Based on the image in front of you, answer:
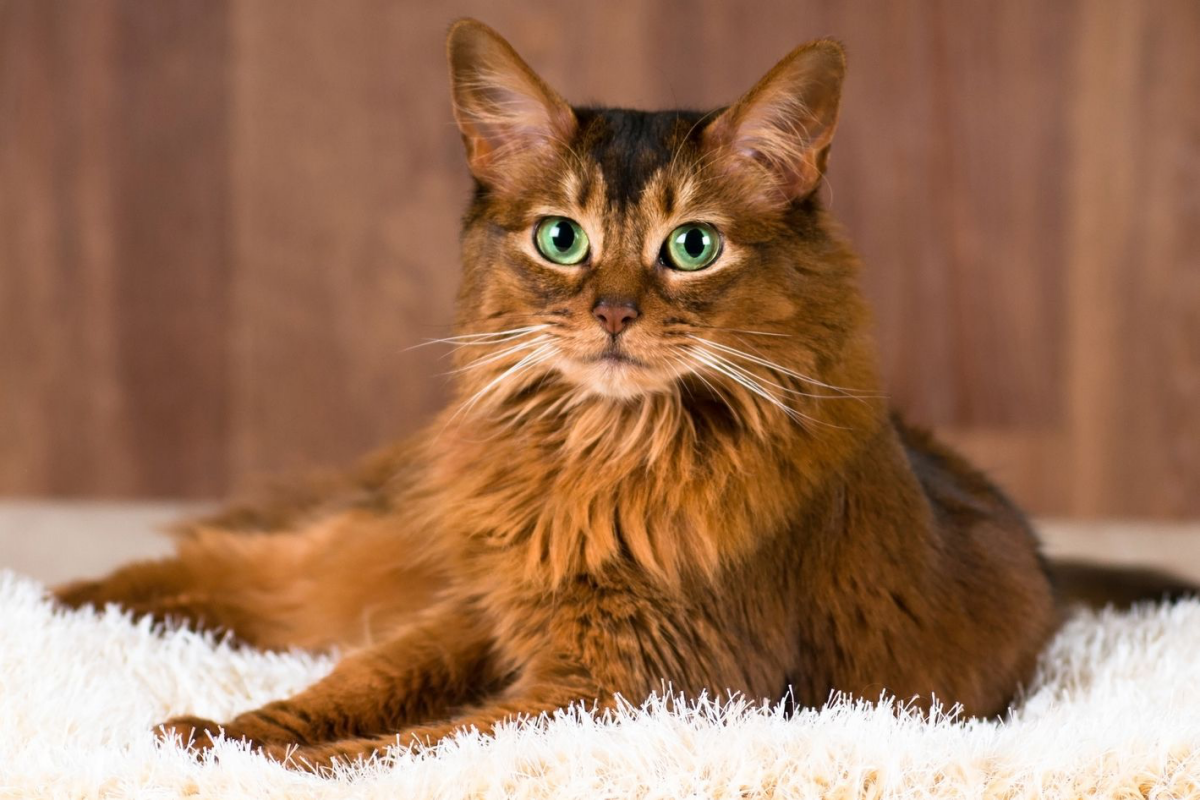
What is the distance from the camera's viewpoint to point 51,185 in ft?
9.25

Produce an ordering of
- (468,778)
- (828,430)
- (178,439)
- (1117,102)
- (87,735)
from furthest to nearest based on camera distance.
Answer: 1. (178,439)
2. (1117,102)
3. (828,430)
4. (87,735)
5. (468,778)

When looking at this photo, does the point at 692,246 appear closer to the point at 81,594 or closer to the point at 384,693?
the point at 384,693

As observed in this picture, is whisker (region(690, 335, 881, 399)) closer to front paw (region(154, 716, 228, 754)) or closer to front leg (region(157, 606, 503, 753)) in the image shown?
front leg (region(157, 606, 503, 753))

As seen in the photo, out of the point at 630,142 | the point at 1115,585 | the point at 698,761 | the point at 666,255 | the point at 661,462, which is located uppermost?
the point at 630,142

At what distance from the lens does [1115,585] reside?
2.10m

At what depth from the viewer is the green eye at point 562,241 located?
144cm

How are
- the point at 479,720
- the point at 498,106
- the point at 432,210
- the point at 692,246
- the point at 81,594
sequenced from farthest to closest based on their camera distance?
the point at 432,210 < the point at 81,594 < the point at 498,106 < the point at 692,246 < the point at 479,720

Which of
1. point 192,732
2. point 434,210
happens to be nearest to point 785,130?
point 192,732

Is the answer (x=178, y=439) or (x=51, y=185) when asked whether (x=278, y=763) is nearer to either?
(x=178, y=439)

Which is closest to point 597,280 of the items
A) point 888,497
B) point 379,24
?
point 888,497

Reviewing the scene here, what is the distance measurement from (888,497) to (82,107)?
2141 mm

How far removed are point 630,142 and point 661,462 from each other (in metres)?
0.38

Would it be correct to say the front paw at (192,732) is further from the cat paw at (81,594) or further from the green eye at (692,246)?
the green eye at (692,246)

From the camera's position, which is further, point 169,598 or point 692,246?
point 169,598
